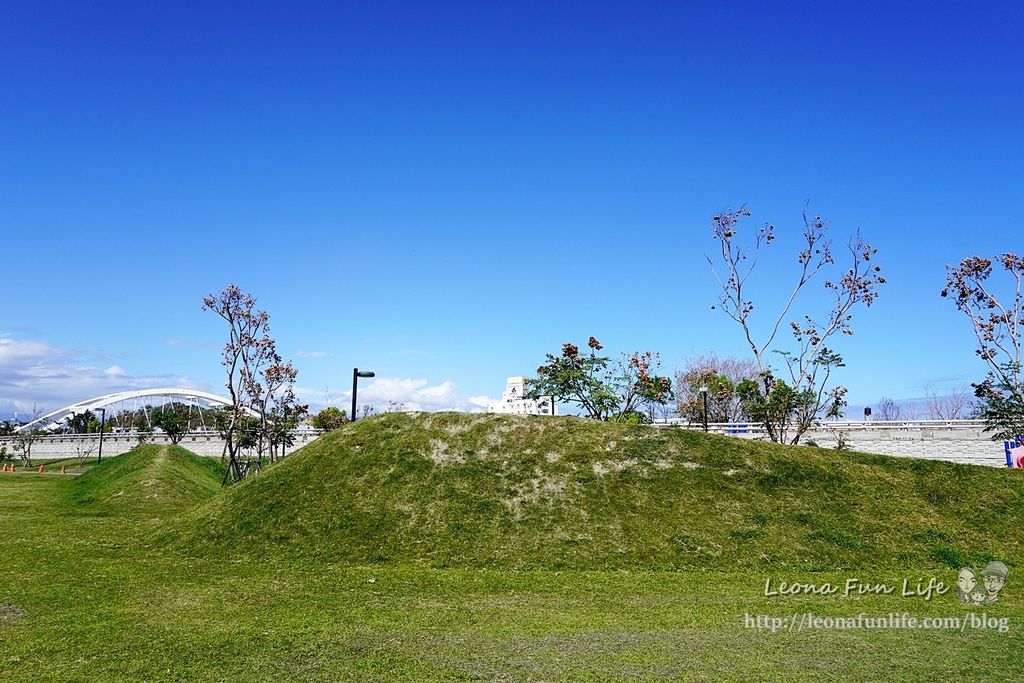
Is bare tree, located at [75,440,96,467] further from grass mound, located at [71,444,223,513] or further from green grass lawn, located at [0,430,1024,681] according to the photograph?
green grass lawn, located at [0,430,1024,681]

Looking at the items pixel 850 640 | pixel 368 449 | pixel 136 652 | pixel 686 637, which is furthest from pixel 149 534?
pixel 850 640

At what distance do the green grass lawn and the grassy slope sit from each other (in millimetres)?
→ 199

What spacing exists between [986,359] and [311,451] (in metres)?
37.3

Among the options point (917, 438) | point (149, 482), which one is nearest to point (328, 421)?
point (149, 482)

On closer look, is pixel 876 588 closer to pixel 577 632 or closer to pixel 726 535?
pixel 726 535

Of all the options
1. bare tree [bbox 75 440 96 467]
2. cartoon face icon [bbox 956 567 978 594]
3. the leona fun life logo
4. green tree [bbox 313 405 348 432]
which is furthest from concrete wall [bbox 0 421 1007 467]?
bare tree [bbox 75 440 96 467]

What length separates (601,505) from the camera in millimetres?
13672

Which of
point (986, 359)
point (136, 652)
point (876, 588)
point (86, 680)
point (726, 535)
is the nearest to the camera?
point (86, 680)

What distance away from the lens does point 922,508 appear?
13.4m

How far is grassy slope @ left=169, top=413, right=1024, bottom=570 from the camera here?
1227 centimetres

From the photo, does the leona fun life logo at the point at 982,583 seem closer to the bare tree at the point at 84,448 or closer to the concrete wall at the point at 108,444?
the concrete wall at the point at 108,444

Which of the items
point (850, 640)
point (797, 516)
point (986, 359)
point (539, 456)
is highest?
point (986, 359)

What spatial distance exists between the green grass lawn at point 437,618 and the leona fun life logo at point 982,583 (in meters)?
0.21

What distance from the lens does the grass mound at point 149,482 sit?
1973 centimetres
